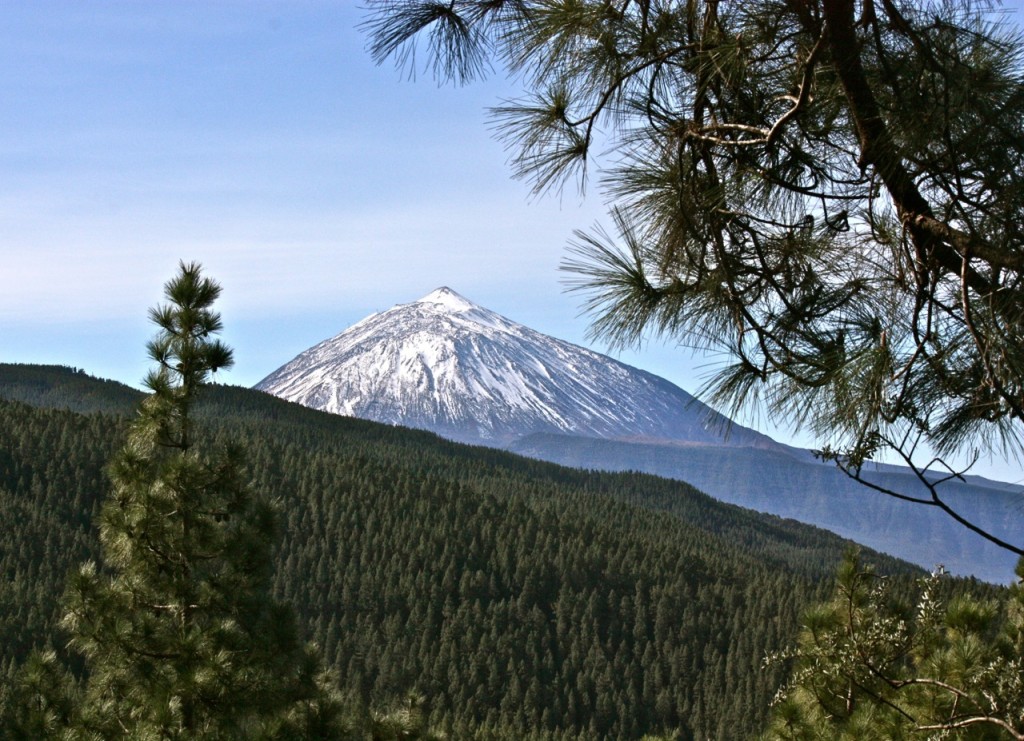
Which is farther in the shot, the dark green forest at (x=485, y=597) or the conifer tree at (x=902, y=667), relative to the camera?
the dark green forest at (x=485, y=597)

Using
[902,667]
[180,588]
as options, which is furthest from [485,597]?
[902,667]

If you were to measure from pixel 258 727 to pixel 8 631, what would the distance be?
13459cm

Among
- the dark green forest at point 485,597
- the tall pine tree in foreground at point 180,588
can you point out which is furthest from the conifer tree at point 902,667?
the dark green forest at point 485,597

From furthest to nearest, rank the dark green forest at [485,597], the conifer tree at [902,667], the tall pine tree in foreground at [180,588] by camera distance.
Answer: the dark green forest at [485,597] < the tall pine tree in foreground at [180,588] < the conifer tree at [902,667]

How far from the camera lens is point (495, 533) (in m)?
186

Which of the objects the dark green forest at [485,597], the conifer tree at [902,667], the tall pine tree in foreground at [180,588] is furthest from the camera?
the dark green forest at [485,597]

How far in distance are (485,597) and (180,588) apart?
535ft

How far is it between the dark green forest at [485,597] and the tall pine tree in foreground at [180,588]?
114 metres

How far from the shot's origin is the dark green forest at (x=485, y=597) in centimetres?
14575

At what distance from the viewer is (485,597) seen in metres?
175

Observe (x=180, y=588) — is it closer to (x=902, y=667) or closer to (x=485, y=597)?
(x=902, y=667)

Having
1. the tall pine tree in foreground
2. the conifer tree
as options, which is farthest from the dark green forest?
the conifer tree

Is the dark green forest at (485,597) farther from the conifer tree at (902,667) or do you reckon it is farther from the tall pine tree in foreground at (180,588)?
the conifer tree at (902,667)

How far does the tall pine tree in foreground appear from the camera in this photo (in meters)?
13.9
